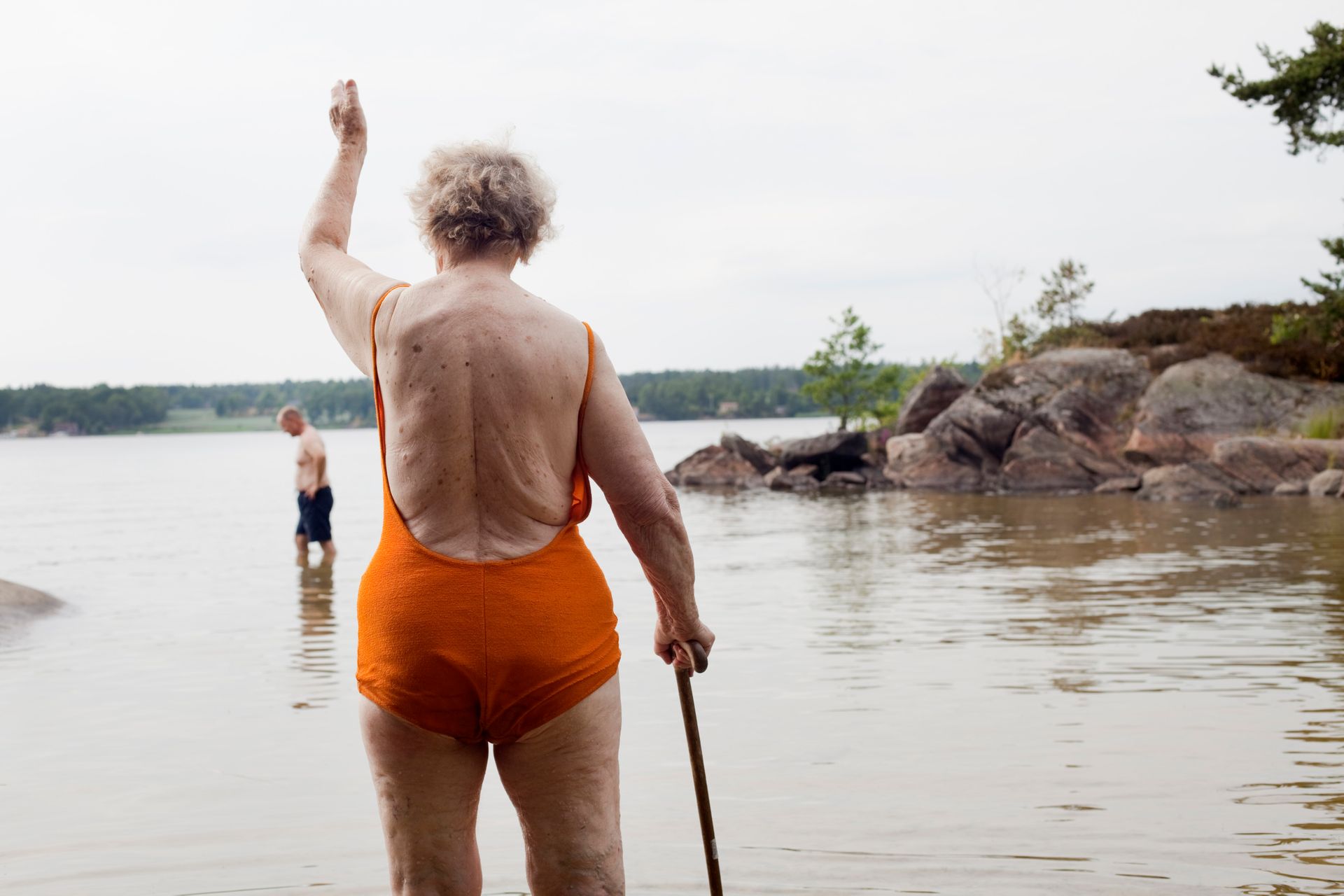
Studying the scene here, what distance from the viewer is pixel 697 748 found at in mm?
3012

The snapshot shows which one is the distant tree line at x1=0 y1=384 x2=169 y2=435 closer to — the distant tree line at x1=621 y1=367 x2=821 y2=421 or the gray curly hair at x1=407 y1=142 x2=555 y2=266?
the distant tree line at x1=621 y1=367 x2=821 y2=421

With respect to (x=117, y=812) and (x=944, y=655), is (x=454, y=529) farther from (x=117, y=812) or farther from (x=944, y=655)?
(x=944, y=655)

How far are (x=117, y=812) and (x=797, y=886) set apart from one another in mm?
2939

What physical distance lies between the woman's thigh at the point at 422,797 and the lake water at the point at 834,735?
197cm

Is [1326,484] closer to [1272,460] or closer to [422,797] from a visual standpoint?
[1272,460]

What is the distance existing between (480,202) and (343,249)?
1.63 feet

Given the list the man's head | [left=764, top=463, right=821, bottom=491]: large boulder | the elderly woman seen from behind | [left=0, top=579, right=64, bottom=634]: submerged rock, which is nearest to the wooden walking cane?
the elderly woman seen from behind

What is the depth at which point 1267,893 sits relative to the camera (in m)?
4.14

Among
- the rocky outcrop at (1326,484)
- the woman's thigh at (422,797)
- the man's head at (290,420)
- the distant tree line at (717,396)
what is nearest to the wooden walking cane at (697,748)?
the woman's thigh at (422,797)

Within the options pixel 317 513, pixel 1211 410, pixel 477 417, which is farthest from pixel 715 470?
pixel 477 417

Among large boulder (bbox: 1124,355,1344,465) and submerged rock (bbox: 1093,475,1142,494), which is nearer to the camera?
submerged rock (bbox: 1093,475,1142,494)

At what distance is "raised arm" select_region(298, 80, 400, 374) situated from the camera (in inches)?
105

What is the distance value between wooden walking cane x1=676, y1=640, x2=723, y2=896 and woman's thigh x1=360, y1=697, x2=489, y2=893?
0.53 meters

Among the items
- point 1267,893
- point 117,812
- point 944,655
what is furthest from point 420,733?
point 944,655
